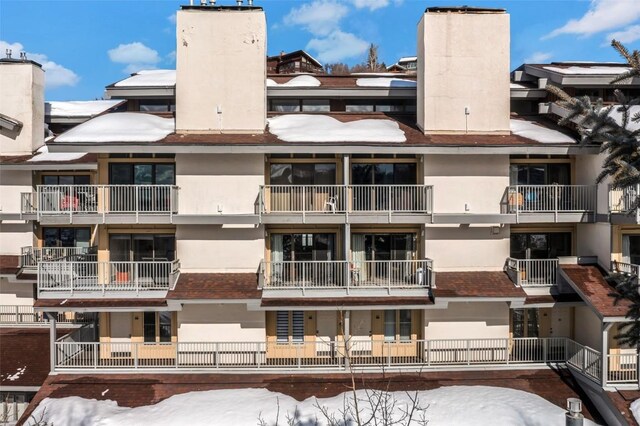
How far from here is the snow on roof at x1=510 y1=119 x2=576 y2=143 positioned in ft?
56.3

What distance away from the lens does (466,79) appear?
1822 cm

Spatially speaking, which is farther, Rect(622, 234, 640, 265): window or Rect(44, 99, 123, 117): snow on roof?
Rect(44, 99, 123, 117): snow on roof

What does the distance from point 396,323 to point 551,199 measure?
287 inches

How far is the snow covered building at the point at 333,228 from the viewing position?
1641 centimetres

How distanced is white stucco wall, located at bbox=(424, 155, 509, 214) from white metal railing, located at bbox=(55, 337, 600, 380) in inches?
191

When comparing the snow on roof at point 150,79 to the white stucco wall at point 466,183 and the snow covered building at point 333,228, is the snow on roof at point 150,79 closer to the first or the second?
the snow covered building at point 333,228

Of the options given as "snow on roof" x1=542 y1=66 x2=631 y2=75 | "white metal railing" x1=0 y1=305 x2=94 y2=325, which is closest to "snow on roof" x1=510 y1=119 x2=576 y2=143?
"snow on roof" x1=542 y1=66 x2=631 y2=75

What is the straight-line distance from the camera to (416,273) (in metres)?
17.1

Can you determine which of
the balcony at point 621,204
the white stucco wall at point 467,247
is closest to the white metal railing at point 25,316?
the white stucco wall at point 467,247

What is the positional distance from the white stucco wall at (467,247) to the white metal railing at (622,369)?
15.4ft

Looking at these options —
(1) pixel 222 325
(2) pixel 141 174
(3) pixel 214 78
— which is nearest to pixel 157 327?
(1) pixel 222 325

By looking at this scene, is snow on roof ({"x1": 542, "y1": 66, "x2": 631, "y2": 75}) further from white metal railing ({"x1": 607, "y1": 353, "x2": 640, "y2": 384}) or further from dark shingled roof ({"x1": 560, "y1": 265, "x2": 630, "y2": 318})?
white metal railing ({"x1": 607, "y1": 353, "x2": 640, "y2": 384})

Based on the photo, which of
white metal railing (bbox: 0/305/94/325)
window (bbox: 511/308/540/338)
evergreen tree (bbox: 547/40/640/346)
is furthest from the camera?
white metal railing (bbox: 0/305/94/325)

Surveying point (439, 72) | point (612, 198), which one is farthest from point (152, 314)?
point (612, 198)
